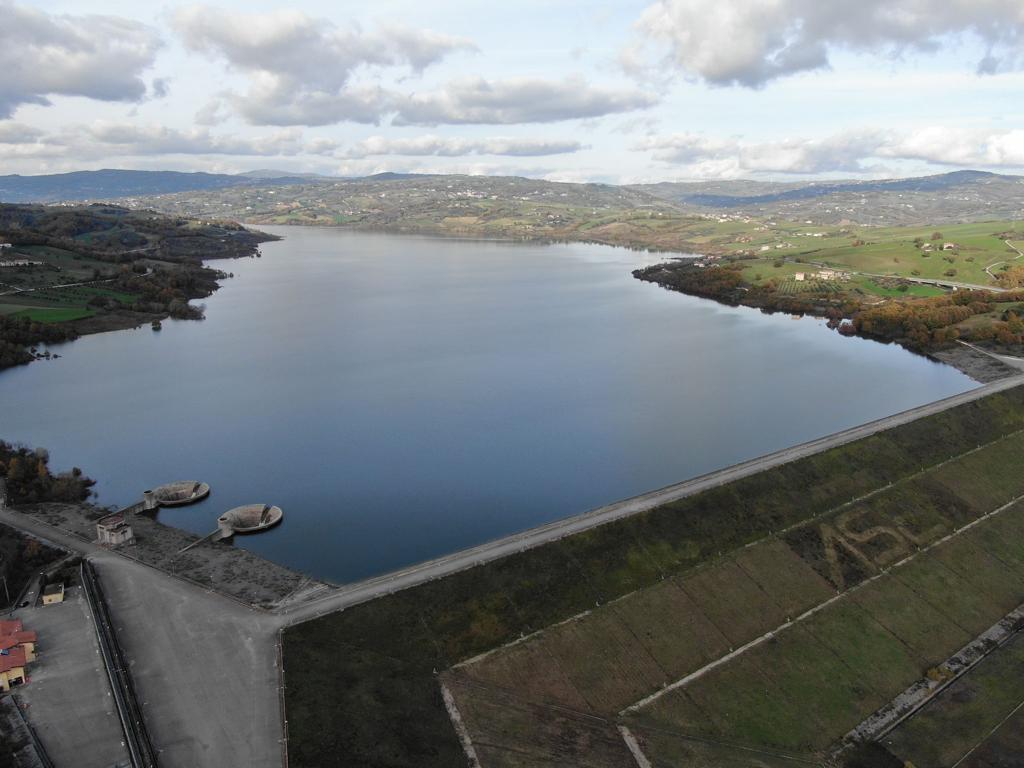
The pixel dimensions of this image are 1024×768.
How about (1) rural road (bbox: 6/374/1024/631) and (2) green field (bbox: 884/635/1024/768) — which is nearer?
(2) green field (bbox: 884/635/1024/768)

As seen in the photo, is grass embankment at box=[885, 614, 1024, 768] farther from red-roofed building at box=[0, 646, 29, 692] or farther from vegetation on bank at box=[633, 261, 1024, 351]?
vegetation on bank at box=[633, 261, 1024, 351]

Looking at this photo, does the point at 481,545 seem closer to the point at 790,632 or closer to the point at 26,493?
the point at 790,632

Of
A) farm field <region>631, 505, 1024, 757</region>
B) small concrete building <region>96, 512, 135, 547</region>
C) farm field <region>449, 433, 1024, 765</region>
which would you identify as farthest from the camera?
small concrete building <region>96, 512, 135, 547</region>

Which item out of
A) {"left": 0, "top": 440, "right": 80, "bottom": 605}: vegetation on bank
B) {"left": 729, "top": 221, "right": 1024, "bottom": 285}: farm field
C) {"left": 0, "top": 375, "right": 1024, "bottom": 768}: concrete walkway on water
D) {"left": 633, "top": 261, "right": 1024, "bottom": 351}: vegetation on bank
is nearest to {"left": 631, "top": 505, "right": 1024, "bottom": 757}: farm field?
{"left": 0, "top": 375, "right": 1024, "bottom": 768}: concrete walkway on water

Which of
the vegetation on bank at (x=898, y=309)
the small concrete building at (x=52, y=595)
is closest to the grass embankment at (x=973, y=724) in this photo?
the small concrete building at (x=52, y=595)

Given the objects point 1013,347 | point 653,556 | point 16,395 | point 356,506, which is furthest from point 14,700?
point 1013,347

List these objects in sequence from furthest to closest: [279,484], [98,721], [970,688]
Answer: [279,484] → [970,688] → [98,721]

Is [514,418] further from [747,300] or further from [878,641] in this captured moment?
[747,300]
